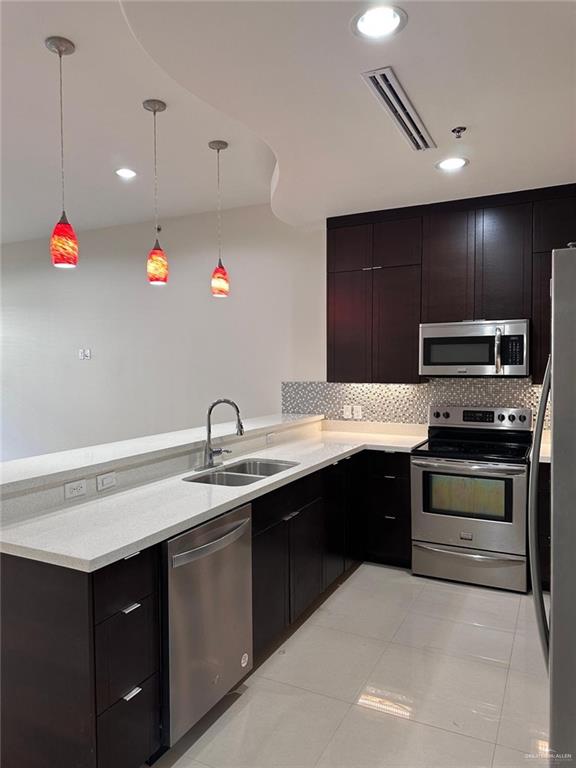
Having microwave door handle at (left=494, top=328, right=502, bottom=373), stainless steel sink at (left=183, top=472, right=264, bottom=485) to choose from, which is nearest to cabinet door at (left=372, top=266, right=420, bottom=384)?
microwave door handle at (left=494, top=328, right=502, bottom=373)

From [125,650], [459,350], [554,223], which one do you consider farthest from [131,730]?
[554,223]

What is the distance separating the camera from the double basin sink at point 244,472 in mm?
2852

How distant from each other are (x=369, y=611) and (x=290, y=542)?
76cm

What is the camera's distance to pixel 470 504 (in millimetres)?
3375

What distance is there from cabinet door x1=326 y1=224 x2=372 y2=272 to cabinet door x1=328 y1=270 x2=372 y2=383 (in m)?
0.06

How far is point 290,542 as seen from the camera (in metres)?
2.73

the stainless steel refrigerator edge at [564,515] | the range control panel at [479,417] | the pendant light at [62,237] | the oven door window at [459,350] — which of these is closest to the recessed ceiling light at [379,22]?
the stainless steel refrigerator edge at [564,515]

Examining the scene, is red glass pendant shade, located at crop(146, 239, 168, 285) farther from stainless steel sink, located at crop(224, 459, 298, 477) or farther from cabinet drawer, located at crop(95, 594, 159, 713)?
cabinet drawer, located at crop(95, 594, 159, 713)

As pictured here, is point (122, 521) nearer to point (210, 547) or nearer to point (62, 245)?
point (210, 547)

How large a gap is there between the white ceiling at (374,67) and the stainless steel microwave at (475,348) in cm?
99

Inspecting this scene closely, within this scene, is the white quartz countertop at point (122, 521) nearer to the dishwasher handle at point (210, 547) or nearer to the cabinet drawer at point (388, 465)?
the dishwasher handle at point (210, 547)

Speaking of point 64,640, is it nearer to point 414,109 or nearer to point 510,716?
point 510,716

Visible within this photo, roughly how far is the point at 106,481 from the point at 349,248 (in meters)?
2.66

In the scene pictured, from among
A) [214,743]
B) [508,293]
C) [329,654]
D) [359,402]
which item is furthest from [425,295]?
[214,743]
